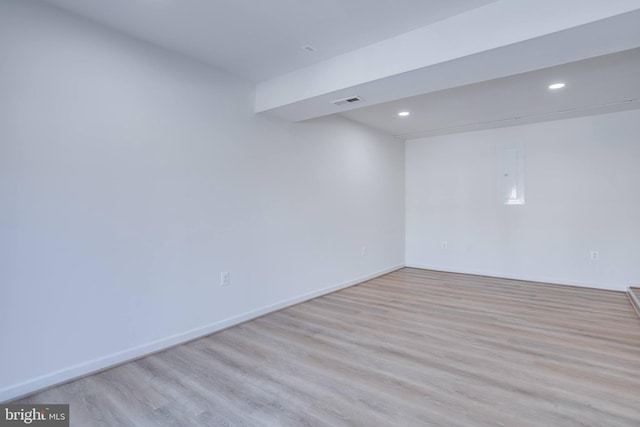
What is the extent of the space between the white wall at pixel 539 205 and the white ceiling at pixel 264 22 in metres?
3.69

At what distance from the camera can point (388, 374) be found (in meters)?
2.19

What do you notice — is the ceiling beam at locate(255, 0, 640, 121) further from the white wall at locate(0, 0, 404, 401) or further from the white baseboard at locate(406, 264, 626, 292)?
the white baseboard at locate(406, 264, 626, 292)

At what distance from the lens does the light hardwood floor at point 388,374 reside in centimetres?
176

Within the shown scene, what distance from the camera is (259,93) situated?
10.9ft

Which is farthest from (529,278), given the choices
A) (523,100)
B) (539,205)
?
(523,100)

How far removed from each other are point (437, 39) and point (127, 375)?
10.5 feet

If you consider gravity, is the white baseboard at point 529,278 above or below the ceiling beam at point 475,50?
below

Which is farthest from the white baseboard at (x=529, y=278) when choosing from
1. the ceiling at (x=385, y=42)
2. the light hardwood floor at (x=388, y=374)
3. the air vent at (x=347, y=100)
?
the air vent at (x=347, y=100)

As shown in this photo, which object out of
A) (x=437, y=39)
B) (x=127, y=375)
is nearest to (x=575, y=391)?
(x=437, y=39)

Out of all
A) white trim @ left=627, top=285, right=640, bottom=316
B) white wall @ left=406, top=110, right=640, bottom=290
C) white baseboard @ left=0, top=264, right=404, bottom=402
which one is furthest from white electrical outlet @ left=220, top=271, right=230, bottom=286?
white trim @ left=627, top=285, right=640, bottom=316

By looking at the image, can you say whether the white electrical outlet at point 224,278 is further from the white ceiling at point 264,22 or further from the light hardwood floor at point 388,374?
the white ceiling at point 264,22

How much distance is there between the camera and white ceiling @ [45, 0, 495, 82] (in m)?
2.06

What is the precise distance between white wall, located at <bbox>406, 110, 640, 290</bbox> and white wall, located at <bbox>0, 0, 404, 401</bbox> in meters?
3.08

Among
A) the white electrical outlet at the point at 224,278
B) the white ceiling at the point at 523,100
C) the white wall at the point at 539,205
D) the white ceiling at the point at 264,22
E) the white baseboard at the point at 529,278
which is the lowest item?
the white baseboard at the point at 529,278
